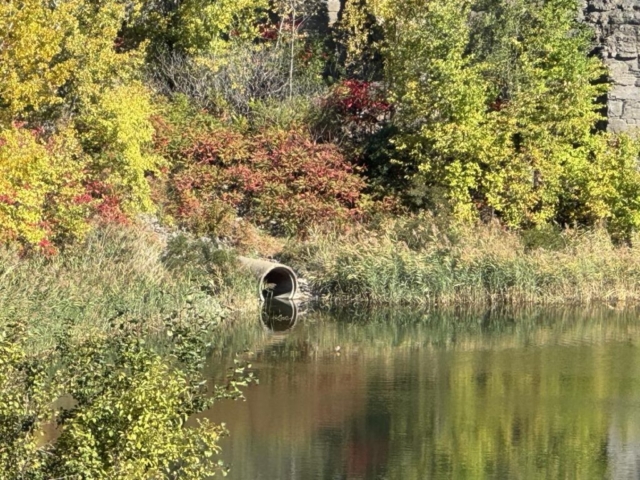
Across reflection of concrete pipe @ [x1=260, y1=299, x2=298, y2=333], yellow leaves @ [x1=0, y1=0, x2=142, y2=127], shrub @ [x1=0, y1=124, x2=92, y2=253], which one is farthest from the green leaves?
shrub @ [x1=0, y1=124, x2=92, y2=253]

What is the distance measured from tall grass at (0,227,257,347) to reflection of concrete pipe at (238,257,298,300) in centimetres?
37

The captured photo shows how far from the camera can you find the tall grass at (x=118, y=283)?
63.8ft

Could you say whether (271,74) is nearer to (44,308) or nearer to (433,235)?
(433,235)

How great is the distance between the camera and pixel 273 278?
26312 millimetres

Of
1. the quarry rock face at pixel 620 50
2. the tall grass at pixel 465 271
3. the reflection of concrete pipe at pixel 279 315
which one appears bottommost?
the reflection of concrete pipe at pixel 279 315

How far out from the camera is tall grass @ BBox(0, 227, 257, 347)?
19438 mm

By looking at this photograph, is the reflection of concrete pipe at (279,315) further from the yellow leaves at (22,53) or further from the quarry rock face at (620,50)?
the quarry rock face at (620,50)

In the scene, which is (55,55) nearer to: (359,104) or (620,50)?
(359,104)

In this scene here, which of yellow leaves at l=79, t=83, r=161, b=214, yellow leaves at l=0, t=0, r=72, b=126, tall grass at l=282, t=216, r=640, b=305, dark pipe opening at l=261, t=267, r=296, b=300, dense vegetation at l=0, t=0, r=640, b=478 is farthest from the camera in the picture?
dark pipe opening at l=261, t=267, r=296, b=300

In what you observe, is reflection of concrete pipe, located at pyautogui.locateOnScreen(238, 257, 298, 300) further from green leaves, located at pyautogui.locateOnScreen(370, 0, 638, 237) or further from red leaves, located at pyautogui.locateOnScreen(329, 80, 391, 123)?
red leaves, located at pyautogui.locateOnScreen(329, 80, 391, 123)

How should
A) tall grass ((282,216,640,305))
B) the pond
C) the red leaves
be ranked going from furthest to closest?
the red leaves < tall grass ((282,216,640,305)) < the pond

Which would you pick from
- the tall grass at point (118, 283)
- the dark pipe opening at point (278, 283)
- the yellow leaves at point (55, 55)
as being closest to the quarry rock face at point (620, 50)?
the dark pipe opening at point (278, 283)

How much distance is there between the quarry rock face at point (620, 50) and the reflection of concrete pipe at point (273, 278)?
9166 millimetres

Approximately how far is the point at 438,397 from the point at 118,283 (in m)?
6.28
